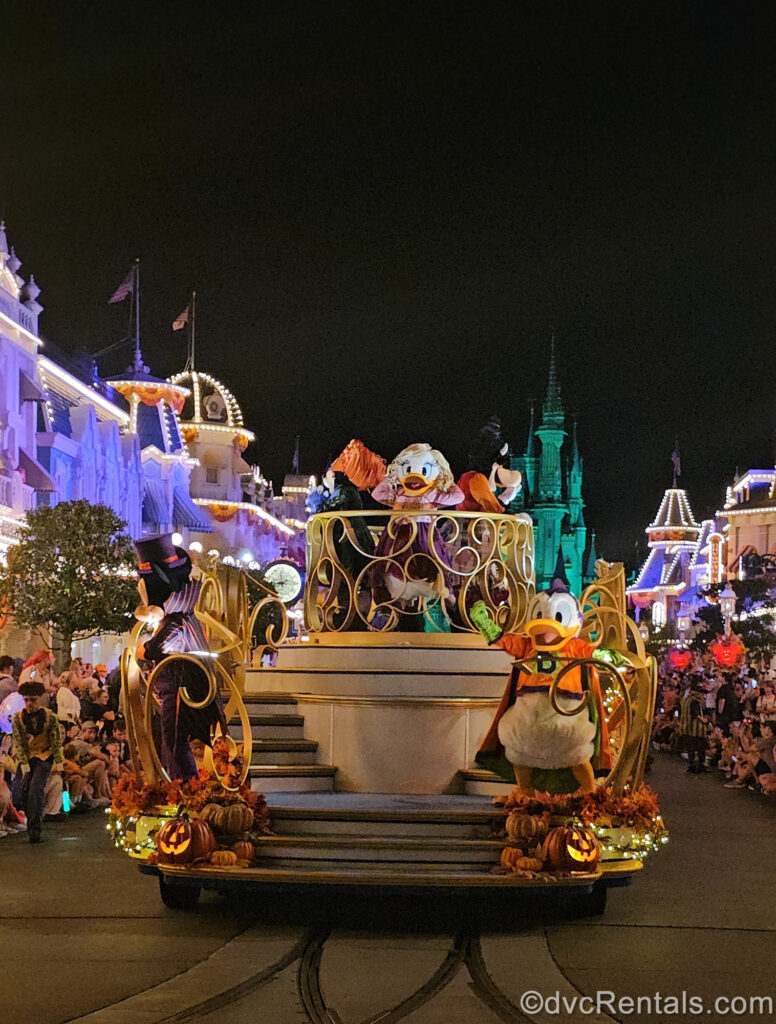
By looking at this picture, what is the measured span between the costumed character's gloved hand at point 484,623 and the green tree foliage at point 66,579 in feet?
59.8

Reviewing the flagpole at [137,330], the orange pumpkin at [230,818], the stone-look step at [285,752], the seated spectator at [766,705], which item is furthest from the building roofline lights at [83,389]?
the orange pumpkin at [230,818]

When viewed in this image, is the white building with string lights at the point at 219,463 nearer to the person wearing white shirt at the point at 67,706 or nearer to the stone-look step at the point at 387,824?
the person wearing white shirt at the point at 67,706

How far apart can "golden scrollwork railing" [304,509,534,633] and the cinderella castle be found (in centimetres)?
11465

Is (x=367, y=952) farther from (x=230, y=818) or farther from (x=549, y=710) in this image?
(x=549, y=710)

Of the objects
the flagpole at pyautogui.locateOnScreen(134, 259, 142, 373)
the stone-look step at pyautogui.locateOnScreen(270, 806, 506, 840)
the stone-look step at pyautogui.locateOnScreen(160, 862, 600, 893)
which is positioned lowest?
the stone-look step at pyautogui.locateOnScreen(160, 862, 600, 893)

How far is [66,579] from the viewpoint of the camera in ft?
100.0

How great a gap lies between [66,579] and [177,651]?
63.1ft

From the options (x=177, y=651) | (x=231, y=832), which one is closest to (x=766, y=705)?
(x=177, y=651)

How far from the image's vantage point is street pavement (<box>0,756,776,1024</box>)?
7.18m

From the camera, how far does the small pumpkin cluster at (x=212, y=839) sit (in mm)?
9359

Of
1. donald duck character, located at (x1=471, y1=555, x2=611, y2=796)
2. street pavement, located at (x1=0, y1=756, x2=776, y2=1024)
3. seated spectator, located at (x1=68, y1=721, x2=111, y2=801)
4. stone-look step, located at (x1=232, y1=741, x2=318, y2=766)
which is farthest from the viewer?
seated spectator, located at (x1=68, y1=721, x2=111, y2=801)

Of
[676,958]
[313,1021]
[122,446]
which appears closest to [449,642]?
[676,958]

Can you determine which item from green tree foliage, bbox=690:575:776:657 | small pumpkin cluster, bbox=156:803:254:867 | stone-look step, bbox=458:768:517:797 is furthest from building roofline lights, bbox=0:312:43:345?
small pumpkin cluster, bbox=156:803:254:867

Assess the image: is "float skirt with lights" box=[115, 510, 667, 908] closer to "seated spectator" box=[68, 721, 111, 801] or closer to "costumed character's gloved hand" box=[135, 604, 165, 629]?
"costumed character's gloved hand" box=[135, 604, 165, 629]
